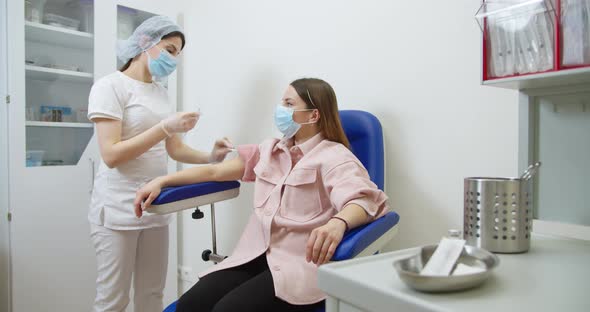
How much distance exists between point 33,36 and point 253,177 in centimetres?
135

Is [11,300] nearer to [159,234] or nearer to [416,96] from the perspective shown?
[159,234]

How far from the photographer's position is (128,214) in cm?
159

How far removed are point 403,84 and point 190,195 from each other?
0.83 metres

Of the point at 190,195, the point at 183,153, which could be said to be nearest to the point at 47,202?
the point at 183,153

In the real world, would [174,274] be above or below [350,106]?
below

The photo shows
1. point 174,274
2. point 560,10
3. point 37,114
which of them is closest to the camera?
point 560,10

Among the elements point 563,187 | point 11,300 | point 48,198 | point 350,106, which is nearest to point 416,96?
point 350,106

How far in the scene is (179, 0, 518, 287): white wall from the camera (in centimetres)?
132

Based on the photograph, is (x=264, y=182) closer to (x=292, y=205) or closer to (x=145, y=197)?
(x=292, y=205)

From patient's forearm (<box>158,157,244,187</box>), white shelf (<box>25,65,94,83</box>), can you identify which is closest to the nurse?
patient's forearm (<box>158,157,244,187</box>)

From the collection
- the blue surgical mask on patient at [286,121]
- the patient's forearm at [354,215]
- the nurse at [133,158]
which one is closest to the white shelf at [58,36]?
the nurse at [133,158]

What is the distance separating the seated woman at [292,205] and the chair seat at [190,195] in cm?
3

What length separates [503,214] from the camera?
0.85m

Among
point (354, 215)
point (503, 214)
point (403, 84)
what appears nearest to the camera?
point (503, 214)
